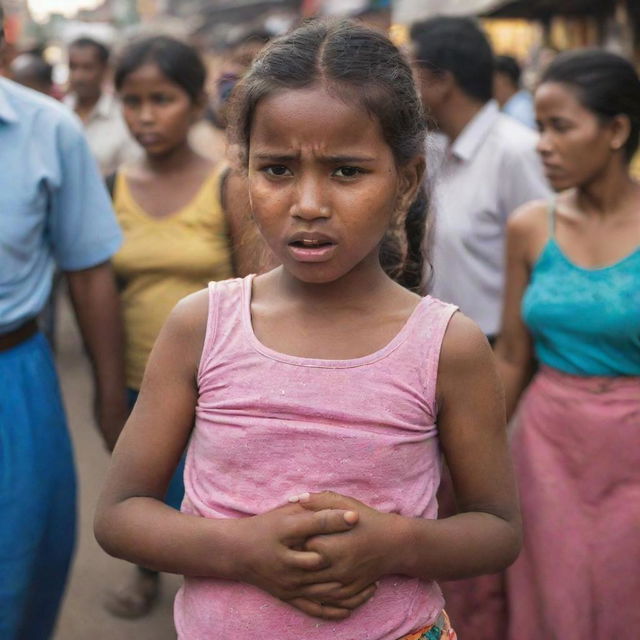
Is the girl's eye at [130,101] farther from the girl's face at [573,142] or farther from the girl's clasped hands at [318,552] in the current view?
the girl's clasped hands at [318,552]

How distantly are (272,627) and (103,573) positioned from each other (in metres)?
2.95

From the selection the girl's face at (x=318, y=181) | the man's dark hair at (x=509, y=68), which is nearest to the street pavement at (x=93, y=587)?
the girl's face at (x=318, y=181)

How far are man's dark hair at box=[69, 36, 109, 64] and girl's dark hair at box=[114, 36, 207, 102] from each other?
5.03 metres

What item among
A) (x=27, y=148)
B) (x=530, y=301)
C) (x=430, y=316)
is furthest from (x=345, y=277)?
(x=530, y=301)

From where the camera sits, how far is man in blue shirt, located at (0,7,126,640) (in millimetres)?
2691

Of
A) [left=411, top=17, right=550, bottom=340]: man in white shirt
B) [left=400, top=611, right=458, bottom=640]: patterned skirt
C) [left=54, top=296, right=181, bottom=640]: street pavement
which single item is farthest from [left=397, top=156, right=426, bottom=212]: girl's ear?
[left=54, top=296, right=181, bottom=640]: street pavement

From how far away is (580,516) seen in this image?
119 inches

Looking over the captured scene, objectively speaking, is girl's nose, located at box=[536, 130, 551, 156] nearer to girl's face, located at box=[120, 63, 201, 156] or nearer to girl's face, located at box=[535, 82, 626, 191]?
girl's face, located at box=[535, 82, 626, 191]

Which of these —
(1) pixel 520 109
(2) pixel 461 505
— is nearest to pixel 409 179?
(2) pixel 461 505

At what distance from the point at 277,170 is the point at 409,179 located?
0.29 meters

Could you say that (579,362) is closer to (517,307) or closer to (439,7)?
(517,307)

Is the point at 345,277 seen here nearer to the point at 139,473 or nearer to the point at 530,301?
the point at 139,473

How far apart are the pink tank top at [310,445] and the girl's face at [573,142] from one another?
5.48 feet

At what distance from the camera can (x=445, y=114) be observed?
4.48m
